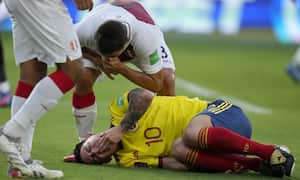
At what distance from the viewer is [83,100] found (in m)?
7.14

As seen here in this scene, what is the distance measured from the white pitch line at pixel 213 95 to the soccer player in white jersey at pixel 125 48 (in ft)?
14.9

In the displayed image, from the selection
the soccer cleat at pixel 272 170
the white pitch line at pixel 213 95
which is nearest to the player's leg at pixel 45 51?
the soccer cleat at pixel 272 170

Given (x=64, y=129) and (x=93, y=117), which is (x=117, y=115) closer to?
(x=93, y=117)

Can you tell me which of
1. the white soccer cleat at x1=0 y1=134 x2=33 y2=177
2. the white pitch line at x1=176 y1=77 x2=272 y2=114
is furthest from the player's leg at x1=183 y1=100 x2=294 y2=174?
the white pitch line at x1=176 y1=77 x2=272 y2=114

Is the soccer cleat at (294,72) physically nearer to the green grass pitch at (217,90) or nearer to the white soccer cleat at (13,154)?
the green grass pitch at (217,90)

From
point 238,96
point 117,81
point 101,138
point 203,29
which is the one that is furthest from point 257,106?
point 203,29

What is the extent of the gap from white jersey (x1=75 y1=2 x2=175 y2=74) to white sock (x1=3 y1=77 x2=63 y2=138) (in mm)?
904

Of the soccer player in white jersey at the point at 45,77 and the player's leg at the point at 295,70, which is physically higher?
the soccer player in white jersey at the point at 45,77

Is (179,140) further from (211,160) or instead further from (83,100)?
(83,100)

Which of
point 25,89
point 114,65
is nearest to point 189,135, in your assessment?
point 114,65

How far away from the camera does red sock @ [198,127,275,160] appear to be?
6141 mm

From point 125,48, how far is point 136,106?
45 cm

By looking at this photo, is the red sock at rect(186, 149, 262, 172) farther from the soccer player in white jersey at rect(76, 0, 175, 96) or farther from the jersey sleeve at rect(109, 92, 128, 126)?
the soccer player in white jersey at rect(76, 0, 175, 96)

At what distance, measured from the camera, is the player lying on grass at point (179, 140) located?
6.16 metres
